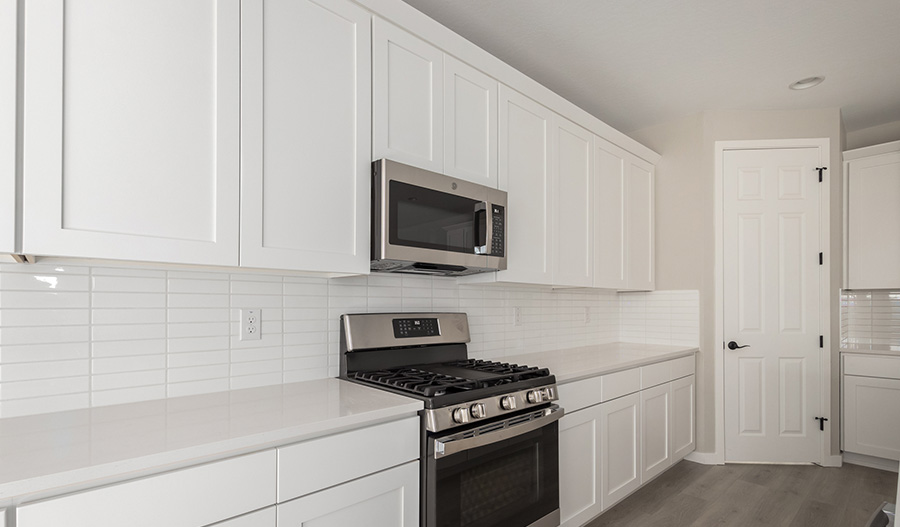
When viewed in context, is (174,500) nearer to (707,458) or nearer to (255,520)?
(255,520)

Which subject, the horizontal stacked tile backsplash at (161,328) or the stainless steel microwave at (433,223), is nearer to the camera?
the horizontal stacked tile backsplash at (161,328)

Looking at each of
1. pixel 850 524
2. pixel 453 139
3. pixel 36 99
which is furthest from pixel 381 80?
pixel 850 524

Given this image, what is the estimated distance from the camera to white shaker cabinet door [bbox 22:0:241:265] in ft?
3.84

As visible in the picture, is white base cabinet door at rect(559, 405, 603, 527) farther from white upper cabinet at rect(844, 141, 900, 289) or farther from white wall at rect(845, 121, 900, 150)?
white wall at rect(845, 121, 900, 150)

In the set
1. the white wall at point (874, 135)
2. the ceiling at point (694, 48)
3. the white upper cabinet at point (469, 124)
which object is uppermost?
the ceiling at point (694, 48)

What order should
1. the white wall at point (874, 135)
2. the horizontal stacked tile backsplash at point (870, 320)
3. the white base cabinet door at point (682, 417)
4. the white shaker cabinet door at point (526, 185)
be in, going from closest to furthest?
the white shaker cabinet door at point (526, 185) → the white base cabinet door at point (682, 417) → the horizontal stacked tile backsplash at point (870, 320) → the white wall at point (874, 135)

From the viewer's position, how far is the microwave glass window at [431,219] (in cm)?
187

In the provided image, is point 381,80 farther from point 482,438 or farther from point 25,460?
point 25,460

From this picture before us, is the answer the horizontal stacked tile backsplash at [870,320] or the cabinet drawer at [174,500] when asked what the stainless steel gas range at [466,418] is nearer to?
the cabinet drawer at [174,500]

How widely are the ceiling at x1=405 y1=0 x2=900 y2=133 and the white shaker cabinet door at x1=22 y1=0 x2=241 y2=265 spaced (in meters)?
1.26

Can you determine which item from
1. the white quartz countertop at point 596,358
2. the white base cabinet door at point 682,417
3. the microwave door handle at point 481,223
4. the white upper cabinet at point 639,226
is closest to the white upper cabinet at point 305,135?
the microwave door handle at point 481,223

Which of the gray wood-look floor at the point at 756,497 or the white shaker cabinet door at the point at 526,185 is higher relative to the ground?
the white shaker cabinet door at the point at 526,185

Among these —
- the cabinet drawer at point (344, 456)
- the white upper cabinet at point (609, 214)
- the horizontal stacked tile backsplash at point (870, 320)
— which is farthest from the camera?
the horizontal stacked tile backsplash at point (870, 320)

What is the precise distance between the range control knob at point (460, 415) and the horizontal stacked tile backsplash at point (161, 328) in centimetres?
64
